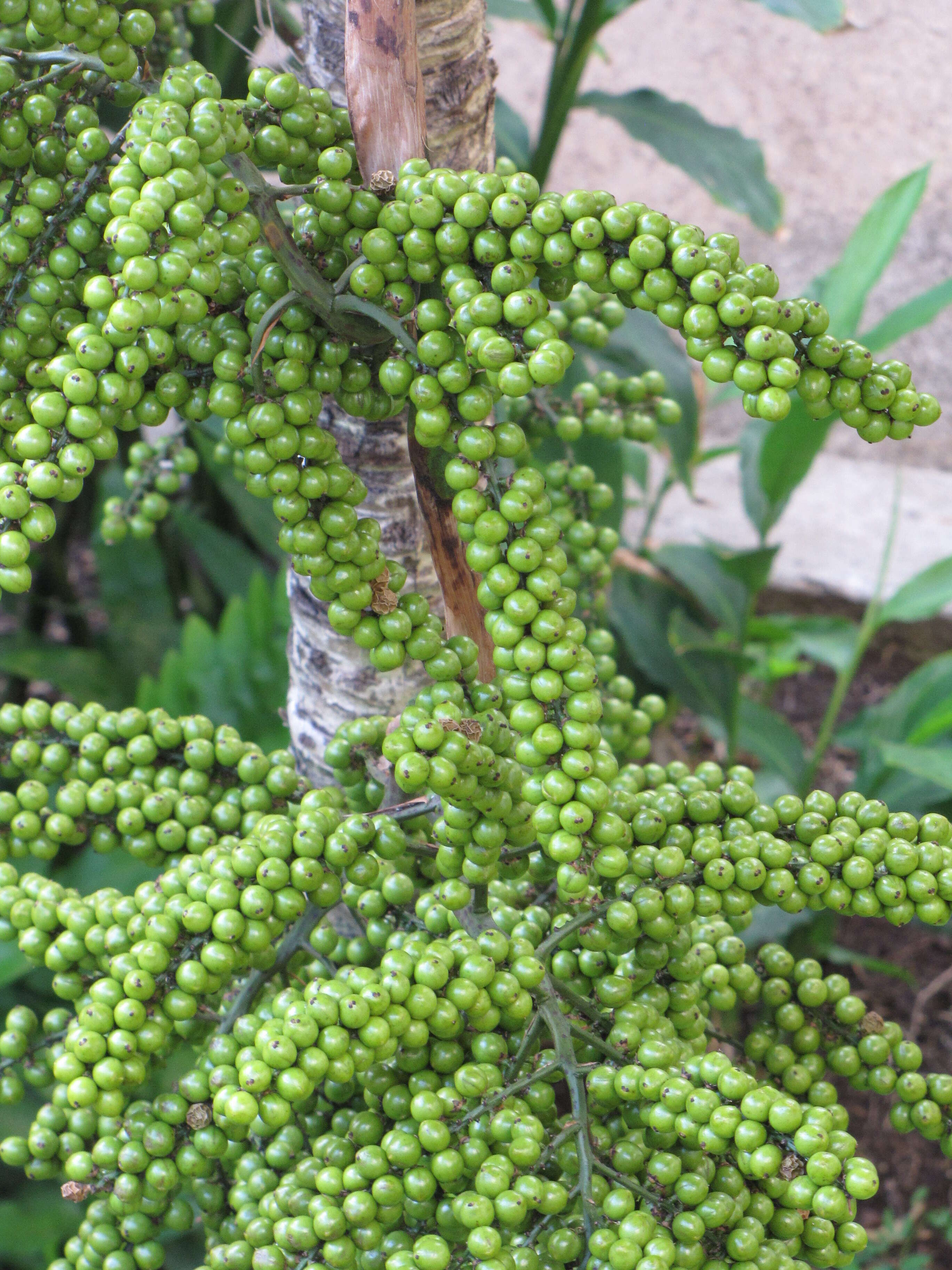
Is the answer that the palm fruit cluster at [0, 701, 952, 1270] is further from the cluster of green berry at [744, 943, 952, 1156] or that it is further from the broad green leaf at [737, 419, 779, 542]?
the broad green leaf at [737, 419, 779, 542]

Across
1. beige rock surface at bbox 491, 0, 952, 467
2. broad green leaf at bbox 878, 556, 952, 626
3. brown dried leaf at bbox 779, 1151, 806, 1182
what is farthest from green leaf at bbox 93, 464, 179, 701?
beige rock surface at bbox 491, 0, 952, 467

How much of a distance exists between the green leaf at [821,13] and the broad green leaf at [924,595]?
2.49 feet

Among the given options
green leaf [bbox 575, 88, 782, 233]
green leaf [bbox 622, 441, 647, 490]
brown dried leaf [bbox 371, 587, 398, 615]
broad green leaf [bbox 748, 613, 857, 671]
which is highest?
green leaf [bbox 575, 88, 782, 233]

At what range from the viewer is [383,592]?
604 millimetres

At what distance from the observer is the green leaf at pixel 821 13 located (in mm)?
1525

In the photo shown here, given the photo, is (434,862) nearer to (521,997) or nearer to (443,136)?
(521,997)

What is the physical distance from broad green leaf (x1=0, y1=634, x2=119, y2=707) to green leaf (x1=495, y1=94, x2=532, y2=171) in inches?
41.0

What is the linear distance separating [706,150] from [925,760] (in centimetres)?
94

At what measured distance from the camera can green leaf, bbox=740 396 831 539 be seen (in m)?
1.53

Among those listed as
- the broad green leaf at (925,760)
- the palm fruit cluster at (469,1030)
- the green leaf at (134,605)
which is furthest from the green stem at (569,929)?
the green leaf at (134,605)

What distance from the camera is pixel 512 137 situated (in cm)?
174

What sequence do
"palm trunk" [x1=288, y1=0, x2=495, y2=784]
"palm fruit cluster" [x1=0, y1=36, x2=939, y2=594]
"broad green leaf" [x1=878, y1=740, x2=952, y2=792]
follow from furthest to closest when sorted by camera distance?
"broad green leaf" [x1=878, y1=740, x2=952, y2=792], "palm trunk" [x1=288, y1=0, x2=495, y2=784], "palm fruit cluster" [x1=0, y1=36, x2=939, y2=594]

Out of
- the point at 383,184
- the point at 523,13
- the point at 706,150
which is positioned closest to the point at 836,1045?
the point at 383,184

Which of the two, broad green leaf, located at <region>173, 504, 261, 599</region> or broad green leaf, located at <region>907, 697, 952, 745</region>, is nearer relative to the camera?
broad green leaf, located at <region>907, 697, 952, 745</region>
